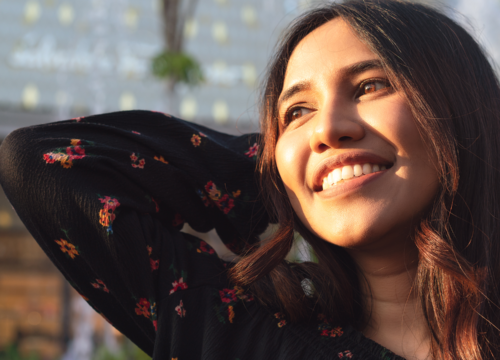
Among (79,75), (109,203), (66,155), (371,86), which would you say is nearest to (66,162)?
(66,155)

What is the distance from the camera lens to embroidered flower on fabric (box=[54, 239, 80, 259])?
1.17m

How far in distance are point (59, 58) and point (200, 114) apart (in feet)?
13.0

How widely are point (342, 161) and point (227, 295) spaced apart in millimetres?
443

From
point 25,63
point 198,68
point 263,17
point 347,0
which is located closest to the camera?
point 347,0

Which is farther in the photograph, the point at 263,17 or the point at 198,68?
the point at 263,17

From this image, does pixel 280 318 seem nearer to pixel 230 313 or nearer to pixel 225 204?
pixel 230 313

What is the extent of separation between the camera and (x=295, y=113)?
1.28m

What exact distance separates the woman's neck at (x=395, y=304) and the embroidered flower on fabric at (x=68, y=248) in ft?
2.26

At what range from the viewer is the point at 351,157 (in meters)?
1.06

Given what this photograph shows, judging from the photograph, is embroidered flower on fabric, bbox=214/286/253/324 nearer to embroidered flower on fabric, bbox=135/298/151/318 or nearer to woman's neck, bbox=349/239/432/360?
embroidered flower on fabric, bbox=135/298/151/318

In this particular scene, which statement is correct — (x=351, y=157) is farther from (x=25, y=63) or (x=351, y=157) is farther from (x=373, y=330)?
(x=25, y=63)

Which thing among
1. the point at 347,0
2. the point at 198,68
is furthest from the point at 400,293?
the point at 198,68

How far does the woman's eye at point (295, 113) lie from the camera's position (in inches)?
49.3

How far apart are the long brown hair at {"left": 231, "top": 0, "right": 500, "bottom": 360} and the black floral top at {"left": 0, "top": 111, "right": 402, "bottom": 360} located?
0.07m
